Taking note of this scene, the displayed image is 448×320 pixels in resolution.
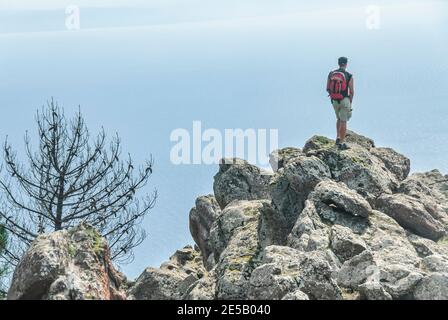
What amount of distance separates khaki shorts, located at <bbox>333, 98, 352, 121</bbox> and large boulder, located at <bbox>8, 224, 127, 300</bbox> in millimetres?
15529

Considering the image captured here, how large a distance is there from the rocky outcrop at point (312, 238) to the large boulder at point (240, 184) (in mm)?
47

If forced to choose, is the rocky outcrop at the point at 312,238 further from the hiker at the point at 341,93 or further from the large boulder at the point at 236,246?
the hiker at the point at 341,93

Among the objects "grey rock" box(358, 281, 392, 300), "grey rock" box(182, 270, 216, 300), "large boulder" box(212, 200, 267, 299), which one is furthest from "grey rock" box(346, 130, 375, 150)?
"grey rock" box(358, 281, 392, 300)

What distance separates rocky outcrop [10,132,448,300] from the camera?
18172mm

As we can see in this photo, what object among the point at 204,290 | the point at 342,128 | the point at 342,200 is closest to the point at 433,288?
the point at 204,290

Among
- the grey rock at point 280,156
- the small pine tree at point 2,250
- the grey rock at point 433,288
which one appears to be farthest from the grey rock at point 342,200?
the small pine tree at point 2,250

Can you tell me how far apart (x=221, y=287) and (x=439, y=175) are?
73.0ft

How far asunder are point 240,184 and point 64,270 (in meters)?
17.7

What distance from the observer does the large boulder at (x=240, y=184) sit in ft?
113

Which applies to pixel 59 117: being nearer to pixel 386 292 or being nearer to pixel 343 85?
pixel 343 85

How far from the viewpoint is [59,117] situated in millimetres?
39062

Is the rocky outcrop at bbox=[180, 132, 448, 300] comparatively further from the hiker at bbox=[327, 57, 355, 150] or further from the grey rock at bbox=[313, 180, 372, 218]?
the hiker at bbox=[327, 57, 355, 150]

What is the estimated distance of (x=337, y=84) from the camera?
104ft

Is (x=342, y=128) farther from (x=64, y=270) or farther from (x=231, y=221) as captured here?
(x=64, y=270)
